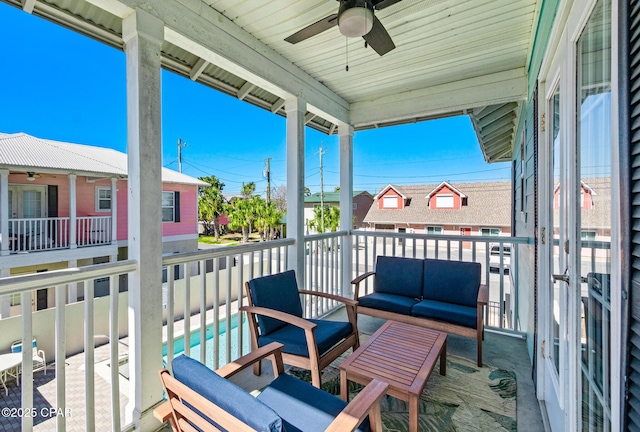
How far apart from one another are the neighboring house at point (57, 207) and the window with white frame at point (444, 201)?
13.1m

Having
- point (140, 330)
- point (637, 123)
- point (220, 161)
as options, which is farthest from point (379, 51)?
point (220, 161)

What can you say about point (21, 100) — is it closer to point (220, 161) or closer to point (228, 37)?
point (228, 37)

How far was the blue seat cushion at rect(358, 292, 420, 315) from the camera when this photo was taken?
3197 millimetres

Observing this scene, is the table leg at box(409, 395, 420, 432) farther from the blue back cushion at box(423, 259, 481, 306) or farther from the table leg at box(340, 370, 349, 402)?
the blue back cushion at box(423, 259, 481, 306)

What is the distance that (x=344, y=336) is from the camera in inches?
101

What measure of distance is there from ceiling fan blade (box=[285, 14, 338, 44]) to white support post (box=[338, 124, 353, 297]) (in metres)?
2.27

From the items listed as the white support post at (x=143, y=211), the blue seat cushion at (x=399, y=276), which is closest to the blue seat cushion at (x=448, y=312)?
the blue seat cushion at (x=399, y=276)

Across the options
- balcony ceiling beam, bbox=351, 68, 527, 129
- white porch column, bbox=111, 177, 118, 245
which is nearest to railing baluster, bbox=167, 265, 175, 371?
balcony ceiling beam, bbox=351, 68, 527, 129

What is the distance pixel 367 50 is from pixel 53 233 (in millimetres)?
9821

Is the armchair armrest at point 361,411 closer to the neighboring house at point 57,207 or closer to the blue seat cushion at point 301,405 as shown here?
the blue seat cushion at point 301,405

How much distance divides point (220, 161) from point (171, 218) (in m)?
15.1

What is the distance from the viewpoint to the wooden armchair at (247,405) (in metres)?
1.00

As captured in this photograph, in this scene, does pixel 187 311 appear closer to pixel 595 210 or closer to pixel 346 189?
pixel 595 210

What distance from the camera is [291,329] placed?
2.57m
